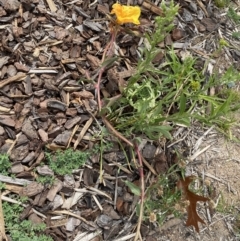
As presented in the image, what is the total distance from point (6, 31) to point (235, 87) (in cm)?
122

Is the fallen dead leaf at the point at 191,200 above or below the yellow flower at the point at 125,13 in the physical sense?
below

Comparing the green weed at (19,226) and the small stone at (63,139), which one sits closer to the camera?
the green weed at (19,226)

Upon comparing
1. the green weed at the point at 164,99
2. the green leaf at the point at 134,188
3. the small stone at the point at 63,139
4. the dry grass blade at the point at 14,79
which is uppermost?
the green weed at the point at 164,99

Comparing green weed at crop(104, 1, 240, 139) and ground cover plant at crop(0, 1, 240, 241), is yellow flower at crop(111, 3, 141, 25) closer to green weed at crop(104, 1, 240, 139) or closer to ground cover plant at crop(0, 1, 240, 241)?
ground cover plant at crop(0, 1, 240, 241)

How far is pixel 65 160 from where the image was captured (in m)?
2.08

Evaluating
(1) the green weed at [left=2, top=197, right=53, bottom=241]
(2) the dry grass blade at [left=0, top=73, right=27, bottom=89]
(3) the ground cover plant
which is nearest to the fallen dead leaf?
(3) the ground cover plant

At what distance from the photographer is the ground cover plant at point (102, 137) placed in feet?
6.73

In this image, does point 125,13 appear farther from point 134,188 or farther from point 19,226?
point 19,226

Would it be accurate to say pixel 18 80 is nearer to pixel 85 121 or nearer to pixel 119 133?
pixel 85 121

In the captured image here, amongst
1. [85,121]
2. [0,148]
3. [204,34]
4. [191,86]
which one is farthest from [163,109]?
[0,148]

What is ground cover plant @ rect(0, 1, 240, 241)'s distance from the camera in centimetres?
205

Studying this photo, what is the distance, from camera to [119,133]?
83.8 inches

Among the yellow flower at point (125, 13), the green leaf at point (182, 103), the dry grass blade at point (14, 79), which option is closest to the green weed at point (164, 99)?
the green leaf at point (182, 103)

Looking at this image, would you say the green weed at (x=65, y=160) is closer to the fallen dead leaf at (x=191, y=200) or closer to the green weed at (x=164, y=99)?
the green weed at (x=164, y=99)
